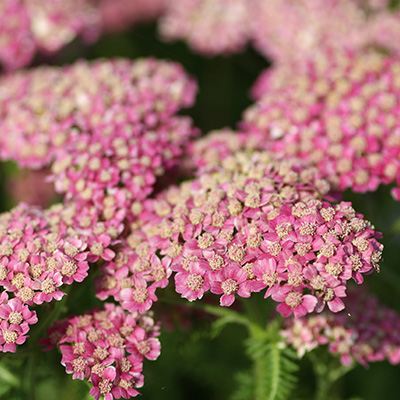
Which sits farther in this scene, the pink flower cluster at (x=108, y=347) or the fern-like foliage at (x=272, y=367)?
the fern-like foliage at (x=272, y=367)

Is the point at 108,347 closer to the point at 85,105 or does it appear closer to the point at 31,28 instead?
the point at 85,105

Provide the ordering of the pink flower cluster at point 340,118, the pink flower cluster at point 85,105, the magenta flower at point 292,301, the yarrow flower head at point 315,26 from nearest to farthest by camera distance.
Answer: the magenta flower at point 292,301 < the pink flower cluster at point 340,118 < the pink flower cluster at point 85,105 < the yarrow flower head at point 315,26

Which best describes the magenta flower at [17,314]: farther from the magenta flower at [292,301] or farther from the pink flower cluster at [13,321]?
the magenta flower at [292,301]

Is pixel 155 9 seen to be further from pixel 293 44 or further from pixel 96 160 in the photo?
pixel 96 160

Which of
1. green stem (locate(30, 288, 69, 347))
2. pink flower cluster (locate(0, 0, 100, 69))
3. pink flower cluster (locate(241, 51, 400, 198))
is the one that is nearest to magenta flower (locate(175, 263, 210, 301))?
green stem (locate(30, 288, 69, 347))

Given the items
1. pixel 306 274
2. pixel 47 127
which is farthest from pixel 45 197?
pixel 306 274

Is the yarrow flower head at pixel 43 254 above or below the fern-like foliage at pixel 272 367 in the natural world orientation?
above

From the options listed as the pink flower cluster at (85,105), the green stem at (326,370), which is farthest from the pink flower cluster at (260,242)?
the green stem at (326,370)
